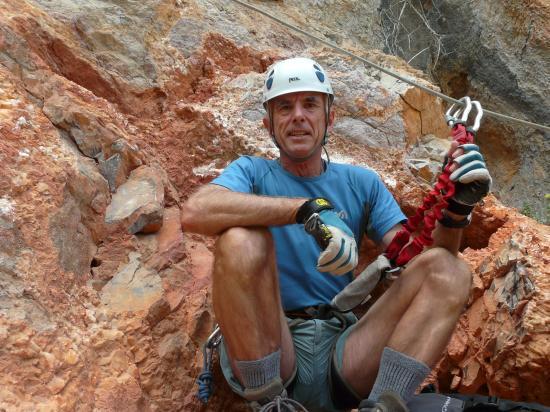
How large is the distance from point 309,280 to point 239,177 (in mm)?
606

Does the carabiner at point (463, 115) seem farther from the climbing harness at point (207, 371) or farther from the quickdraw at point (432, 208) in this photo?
the climbing harness at point (207, 371)

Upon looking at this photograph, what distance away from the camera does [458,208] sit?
2496 mm

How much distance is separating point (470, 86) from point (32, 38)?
518 centimetres

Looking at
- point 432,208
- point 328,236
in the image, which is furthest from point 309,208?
point 432,208

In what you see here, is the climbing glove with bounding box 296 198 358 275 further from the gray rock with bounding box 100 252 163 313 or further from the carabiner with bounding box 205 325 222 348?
the gray rock with bounding box 100 252 163 313

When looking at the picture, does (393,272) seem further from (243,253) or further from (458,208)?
(243,253)

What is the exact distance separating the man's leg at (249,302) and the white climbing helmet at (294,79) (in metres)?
0.92

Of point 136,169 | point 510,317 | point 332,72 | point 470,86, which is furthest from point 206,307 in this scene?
point 470,86

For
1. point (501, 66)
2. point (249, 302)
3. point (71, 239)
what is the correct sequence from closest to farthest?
point (249, 302) → point (71, 239) → point (501, 66)

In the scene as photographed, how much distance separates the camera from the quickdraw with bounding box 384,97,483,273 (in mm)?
2453

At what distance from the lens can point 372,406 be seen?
2172 millimetres

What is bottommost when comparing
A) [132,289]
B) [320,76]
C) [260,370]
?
[132,289]

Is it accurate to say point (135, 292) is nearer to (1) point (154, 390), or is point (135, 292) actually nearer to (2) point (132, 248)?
(2) point (132, 248)

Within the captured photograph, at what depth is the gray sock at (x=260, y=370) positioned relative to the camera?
7.51ft
